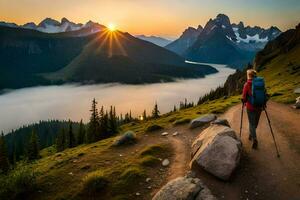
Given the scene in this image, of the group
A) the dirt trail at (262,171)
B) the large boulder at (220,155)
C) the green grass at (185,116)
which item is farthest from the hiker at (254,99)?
the green grass at (185,116)

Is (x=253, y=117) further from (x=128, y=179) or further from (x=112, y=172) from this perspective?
(x=112, y=172)

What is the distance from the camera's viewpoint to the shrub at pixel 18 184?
22.3 meters

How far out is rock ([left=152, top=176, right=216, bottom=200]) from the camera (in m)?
17.2

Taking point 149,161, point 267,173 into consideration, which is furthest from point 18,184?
point 267,173

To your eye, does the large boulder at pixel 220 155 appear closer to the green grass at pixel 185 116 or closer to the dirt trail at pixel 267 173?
the dirt trail at pixel 267 173

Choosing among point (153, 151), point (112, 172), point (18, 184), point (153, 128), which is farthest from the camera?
point (153, 128)

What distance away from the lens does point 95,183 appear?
21.6 meters

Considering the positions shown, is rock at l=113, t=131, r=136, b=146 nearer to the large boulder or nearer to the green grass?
the green grass

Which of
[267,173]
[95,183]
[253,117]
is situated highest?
[253,117]

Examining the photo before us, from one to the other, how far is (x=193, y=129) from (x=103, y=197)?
53.4 feet

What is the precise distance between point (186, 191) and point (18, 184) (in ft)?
41.6

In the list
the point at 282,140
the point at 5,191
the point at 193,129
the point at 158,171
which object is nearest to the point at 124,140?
the point at 193,129

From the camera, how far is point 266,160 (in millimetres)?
21234

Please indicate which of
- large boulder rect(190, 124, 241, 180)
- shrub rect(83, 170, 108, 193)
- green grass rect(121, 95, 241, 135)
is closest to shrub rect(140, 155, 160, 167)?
shrub rect(83, 170, 108, 193)
